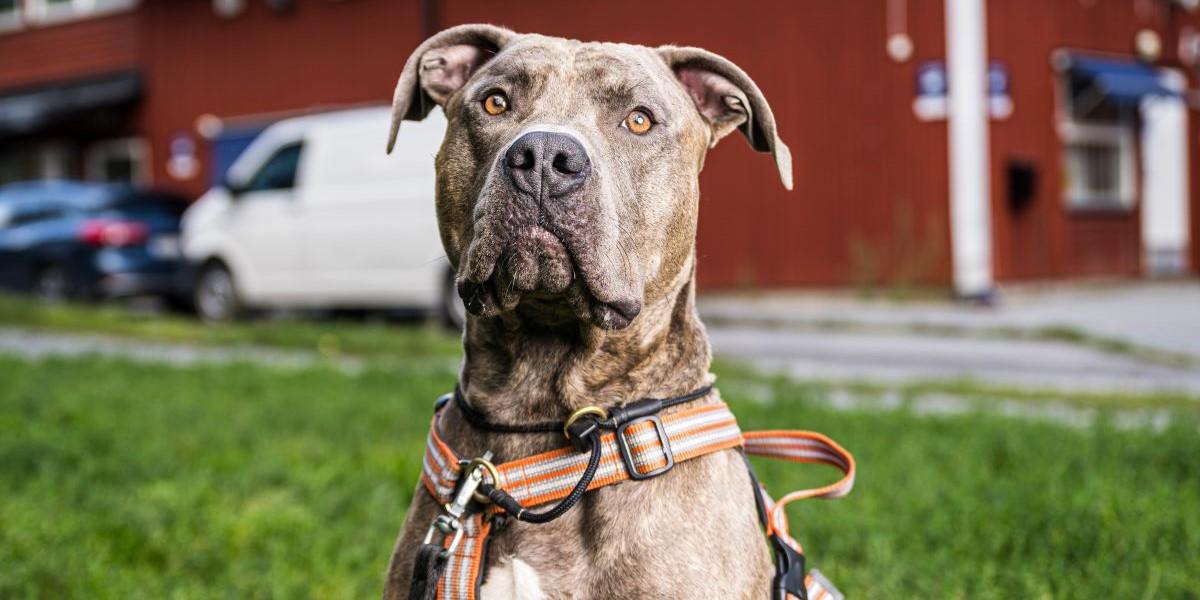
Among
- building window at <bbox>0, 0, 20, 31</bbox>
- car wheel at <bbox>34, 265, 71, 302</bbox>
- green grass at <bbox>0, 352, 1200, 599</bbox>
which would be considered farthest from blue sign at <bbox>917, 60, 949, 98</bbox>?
building window at <bbox>0, 0, 20, 31</bbox>

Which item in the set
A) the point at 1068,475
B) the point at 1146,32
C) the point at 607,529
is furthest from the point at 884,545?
the point at 1146,32

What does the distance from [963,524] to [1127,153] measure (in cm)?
1376

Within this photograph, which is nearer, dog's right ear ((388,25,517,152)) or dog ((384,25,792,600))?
dog ((384,25,792,600))

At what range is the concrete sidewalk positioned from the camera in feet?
29.1

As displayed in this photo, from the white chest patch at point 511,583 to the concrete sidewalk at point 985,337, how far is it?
21.2 ft

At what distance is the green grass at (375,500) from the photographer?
3.88 m

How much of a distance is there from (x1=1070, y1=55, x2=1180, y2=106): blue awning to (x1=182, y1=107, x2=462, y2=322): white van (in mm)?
8872

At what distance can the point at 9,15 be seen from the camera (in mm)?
22812

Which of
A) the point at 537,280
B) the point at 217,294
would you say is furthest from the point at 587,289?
the point at 217,294

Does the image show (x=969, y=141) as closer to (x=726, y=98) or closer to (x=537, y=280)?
(x=726, y=98)

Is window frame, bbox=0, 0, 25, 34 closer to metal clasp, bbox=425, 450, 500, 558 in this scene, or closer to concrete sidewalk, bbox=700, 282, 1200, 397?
concrete sidewalk, bbox=700, 282, 1200, 397

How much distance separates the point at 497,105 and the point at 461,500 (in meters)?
0.86

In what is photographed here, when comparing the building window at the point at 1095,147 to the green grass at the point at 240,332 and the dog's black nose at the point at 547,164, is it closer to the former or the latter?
the green grass at the point at 240,332

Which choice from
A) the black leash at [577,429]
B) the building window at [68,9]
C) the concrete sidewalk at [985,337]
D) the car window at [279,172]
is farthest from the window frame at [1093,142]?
the building window at [68,9]
